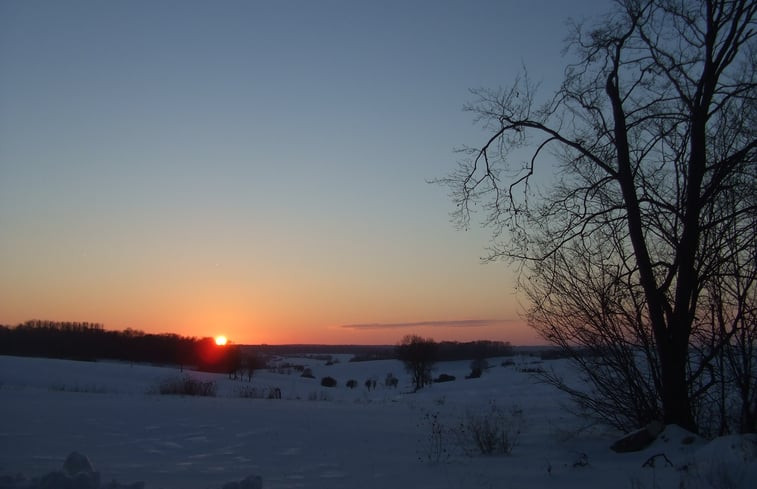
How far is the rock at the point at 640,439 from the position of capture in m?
9.62

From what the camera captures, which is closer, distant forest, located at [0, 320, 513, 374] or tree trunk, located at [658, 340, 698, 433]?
tree trunk, located at [658, 340, 698, 433]

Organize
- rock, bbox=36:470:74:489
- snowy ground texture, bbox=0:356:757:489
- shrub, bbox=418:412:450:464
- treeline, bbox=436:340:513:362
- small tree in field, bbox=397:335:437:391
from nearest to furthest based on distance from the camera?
rock, bbox=36:470:74:489 < snowy ground texture, bbox=0:356:757:489 < shrub, bbox=418:412:450:464 < small tree in field, bbox=397:335:437:391 < treeline, bbox=436:340:513:362

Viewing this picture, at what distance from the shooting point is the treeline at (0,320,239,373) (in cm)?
9631

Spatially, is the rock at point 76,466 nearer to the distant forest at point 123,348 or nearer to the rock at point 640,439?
the rock at point 640,439

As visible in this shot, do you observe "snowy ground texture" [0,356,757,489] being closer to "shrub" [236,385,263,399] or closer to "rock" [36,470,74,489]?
"rock" [36,470,74,489]

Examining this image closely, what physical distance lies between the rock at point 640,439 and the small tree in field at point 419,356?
58.3 meters

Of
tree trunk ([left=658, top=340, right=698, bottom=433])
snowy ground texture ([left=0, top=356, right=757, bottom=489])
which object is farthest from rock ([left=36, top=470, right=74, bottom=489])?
tree trunk ([left=658, top=340, right=698, bottom=433])

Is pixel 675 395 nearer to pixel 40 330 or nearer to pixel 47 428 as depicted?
pixel 47 428

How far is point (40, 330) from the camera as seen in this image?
110 meters

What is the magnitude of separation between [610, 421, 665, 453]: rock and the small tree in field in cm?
5834

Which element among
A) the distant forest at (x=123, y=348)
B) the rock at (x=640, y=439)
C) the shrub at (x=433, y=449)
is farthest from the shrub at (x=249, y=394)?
the distant forest at (x=123, y=348)

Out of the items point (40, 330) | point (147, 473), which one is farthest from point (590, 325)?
point (40, 330)

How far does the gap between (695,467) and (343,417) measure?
1127 cm

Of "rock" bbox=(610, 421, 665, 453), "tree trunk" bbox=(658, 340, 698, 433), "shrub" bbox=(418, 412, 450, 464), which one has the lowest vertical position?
"shrub" bbox=(418, 412, 450, 464)
